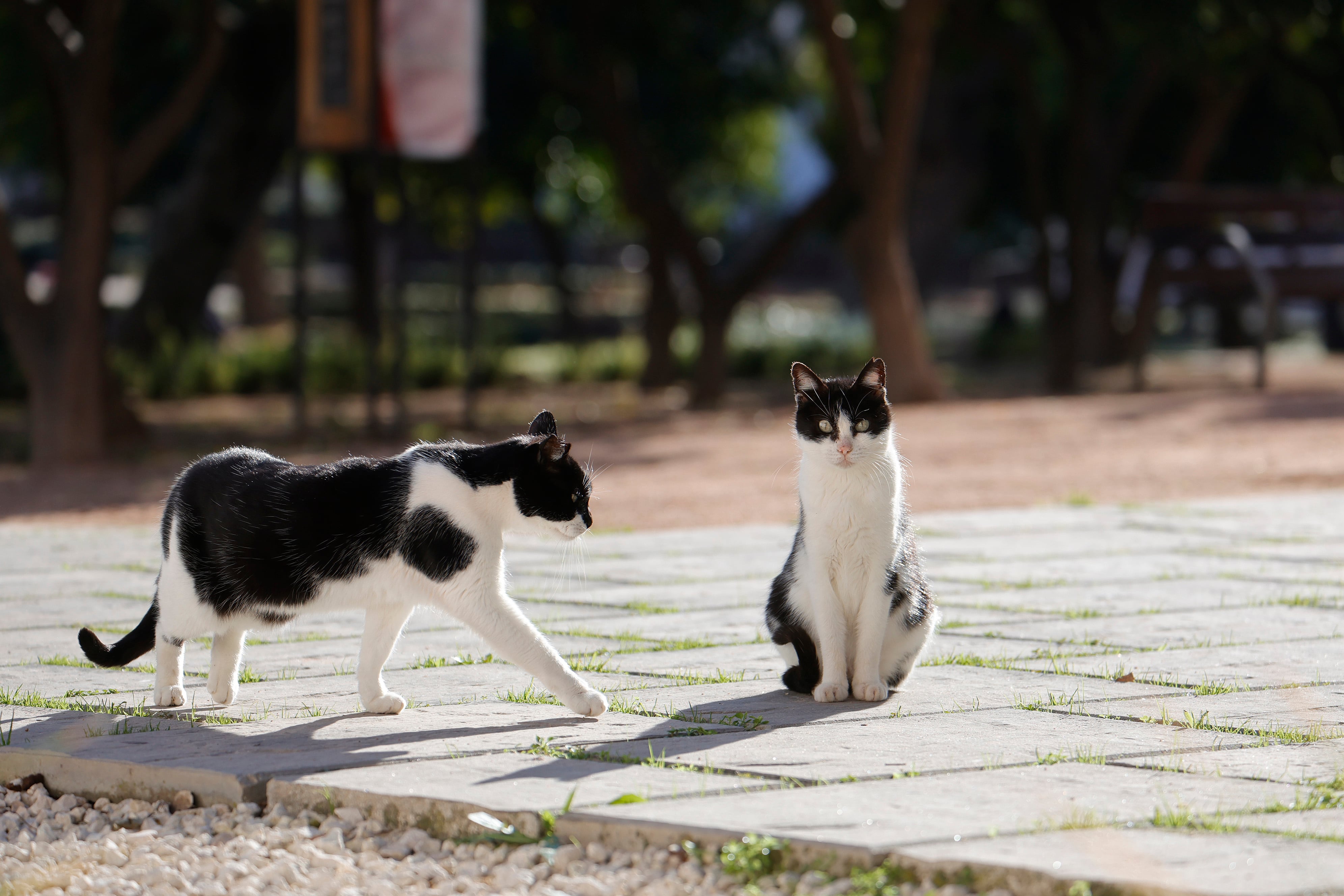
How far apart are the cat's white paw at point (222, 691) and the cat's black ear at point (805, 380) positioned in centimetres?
176

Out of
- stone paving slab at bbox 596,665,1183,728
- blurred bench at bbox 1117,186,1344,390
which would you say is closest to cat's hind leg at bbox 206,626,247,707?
stone paving slab at bbox 596,665,1183,728

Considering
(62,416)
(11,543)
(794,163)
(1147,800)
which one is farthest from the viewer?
(794,163)

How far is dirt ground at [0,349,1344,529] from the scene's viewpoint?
9.80 metres

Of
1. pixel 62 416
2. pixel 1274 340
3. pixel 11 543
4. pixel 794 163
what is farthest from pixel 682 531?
pixel 794 163

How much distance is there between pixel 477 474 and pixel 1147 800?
73.4 inches

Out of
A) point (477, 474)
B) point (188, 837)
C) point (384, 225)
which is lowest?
point (188, 837)

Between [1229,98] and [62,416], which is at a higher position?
[1229,98]

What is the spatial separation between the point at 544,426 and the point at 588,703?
76 cm

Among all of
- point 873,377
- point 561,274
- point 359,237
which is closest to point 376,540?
point 873,377

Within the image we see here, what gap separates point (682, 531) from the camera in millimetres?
8516

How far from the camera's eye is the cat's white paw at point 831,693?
469cm

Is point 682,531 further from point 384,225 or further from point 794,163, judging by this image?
point 794,163

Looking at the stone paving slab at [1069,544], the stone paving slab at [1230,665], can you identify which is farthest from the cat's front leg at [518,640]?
the stone paving slab at [1069,544]

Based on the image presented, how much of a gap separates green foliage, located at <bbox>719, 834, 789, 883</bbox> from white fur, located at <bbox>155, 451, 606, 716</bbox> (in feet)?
3.89
